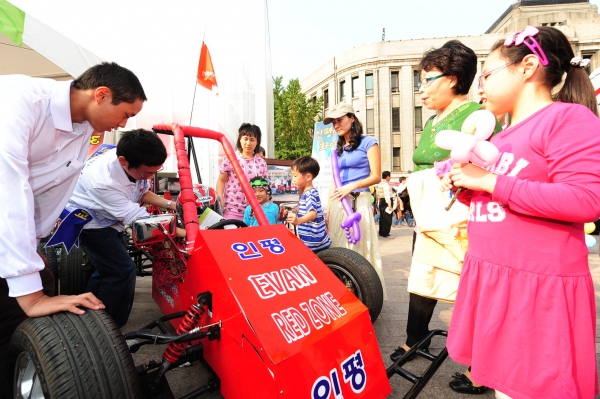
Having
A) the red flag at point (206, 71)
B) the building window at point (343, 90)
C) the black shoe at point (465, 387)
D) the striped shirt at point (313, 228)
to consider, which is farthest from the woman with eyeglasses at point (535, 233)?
the building window at point (343, 90)

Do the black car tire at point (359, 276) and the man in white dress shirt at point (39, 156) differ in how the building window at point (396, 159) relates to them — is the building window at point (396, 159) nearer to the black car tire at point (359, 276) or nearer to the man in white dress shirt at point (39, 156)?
the black car tire at point (359, 276)

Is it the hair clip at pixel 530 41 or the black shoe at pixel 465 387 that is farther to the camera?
the black shoe at pixel 465 387

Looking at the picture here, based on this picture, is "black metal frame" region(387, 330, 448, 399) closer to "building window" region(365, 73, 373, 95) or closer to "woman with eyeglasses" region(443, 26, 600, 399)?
"woman with eyeglasses" region(443, 26, 600, 399)

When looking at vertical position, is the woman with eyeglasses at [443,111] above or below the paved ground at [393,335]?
above

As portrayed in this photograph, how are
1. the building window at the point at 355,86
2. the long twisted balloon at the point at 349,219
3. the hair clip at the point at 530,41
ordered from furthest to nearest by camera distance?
1. the building window at the point at 355,86
2. the long twisted balloon at the point at 349,219
3. the hair clip at the point at 530,41

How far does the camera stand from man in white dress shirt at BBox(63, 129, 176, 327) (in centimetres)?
234

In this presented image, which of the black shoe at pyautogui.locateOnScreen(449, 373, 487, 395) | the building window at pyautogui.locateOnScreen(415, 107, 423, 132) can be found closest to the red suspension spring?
the black shoe at pyautogui.locateOnScreen(449, 373, 487, 395)

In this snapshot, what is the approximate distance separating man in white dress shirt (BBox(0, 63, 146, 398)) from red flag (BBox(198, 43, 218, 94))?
4853mm

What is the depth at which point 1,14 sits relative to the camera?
12.2 feet

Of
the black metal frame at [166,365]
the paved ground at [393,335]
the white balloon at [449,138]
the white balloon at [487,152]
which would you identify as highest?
the white balloon at [449,138]

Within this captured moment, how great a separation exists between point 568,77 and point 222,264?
147 centimetres

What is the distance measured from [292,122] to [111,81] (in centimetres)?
2158

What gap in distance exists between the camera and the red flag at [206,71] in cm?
A: 606

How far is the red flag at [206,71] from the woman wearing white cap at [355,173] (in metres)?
3.97
